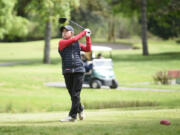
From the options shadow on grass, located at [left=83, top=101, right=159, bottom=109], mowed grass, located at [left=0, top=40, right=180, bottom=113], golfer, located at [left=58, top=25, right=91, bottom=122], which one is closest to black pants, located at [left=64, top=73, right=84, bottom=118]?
golfer, located at [left=58, top=25, right=91, bottom=122]

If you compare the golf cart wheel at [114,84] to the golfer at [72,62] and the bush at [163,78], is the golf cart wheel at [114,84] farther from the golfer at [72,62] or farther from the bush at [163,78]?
the golfer at [72,62]

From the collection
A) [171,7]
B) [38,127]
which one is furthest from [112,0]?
[38,127]

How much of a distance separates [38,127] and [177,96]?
36.4 ft

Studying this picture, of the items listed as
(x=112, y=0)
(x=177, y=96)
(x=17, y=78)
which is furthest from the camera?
(x=112, y=0)

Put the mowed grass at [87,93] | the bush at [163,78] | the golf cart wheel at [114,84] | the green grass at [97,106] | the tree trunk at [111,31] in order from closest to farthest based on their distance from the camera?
the green grass at [97,106] < the mowed grass at [87,93] < the golf cart wheel at [114,84] < the bush at [163,78] < the tree trunk at [111,31]

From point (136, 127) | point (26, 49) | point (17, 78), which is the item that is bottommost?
point (26, 49)

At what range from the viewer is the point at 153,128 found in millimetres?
6570

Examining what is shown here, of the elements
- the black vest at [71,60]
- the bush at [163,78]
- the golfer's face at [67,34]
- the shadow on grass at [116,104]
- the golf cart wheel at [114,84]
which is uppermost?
the golfer's face at [67,34]

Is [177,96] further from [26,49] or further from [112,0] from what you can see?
[26,49]

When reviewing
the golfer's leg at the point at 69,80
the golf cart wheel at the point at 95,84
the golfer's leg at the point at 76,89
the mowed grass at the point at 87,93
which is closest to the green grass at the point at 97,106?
the mowed grass at the point at 87,93

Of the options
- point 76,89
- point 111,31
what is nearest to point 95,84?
point 76,89

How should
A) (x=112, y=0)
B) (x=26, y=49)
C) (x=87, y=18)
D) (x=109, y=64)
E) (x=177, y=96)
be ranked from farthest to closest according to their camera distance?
(x=26, y=49) → (x=87, y=18) → (x=112, y=0) → (x=109, y=64) → (x=177, y=96)

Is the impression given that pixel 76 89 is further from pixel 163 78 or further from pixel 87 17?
pixel 87 17

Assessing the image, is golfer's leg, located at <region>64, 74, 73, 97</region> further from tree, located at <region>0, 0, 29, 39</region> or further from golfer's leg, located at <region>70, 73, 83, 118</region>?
tree, located at <region>0, 0, 29, 39</region>
